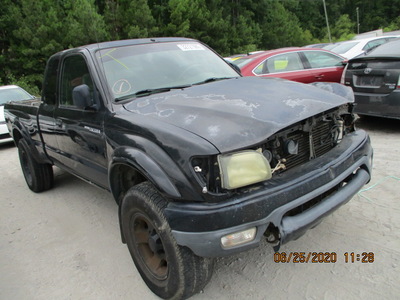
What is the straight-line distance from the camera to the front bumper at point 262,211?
1955mm

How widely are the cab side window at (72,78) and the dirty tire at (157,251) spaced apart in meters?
1.10

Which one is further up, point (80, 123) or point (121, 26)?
point (121, 26)

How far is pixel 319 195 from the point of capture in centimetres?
227

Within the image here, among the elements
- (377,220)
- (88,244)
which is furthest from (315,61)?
(88,244)

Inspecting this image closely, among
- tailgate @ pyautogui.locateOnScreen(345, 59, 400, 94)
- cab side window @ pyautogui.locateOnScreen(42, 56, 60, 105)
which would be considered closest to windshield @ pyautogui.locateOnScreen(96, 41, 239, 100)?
cab side window @ pyautogui.locateOnScreen(42, 56, 60, 105)

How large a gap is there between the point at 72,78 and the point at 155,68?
3.09 ft

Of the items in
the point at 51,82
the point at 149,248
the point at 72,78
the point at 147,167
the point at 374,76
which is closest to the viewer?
the point at 147,167

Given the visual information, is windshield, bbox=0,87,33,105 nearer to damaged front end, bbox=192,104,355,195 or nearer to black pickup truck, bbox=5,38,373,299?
black pickup truck, bbox=5,38,373,299

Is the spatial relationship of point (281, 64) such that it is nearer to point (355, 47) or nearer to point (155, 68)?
point (155, 68)

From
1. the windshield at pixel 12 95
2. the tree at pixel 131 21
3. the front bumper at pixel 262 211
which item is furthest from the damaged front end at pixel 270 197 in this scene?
the tree at pixel 131 21

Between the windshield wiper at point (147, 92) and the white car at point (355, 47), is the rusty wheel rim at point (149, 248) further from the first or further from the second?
Result: the white car at point (355, 47)

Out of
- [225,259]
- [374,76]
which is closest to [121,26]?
[374,76]

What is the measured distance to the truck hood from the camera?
209 cm

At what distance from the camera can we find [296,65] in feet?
23.3
